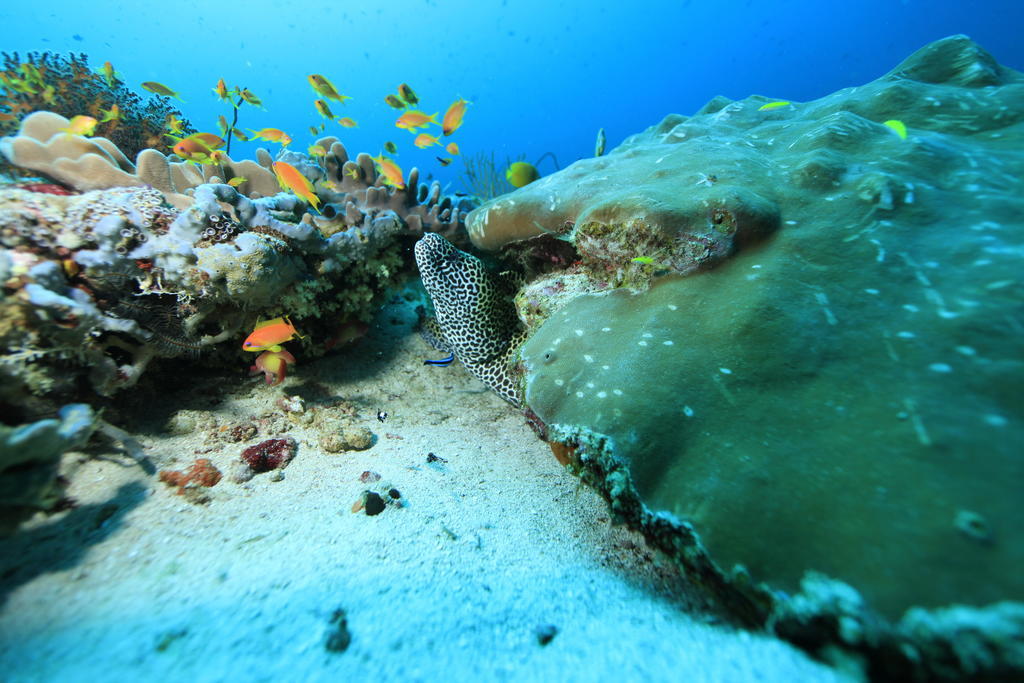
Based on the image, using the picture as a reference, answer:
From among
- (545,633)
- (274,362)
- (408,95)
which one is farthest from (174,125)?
(545,633)

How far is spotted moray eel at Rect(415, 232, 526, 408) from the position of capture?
389 cm

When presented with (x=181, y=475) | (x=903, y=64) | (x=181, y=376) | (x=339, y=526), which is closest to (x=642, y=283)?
(x=339, y=526)

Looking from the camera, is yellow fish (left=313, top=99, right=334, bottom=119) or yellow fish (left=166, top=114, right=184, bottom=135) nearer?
yellow fish (left=313, top=99, right=334, bottom=119)

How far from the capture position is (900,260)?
2.21 metres

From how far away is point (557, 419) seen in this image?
7.72 ft

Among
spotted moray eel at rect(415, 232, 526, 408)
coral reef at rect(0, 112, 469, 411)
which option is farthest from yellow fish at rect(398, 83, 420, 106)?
spotted moray eel at rect(415, 232, 526, 408)

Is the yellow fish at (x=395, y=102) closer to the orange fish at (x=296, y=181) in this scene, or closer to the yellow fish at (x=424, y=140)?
the yellow fish at (x=424, y=140)

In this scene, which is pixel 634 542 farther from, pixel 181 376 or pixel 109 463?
pixel 181 376

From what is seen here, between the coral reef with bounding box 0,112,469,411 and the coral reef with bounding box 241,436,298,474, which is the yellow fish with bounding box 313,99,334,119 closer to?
the coral reef with bounding box 0,112,469,411

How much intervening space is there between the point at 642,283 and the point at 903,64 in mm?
4664

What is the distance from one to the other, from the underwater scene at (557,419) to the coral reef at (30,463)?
15mm

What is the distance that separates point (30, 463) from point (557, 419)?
2604mm

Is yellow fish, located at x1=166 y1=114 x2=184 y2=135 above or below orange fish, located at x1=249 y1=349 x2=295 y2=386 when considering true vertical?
above

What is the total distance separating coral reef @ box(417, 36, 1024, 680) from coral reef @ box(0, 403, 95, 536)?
2407 millimetres
